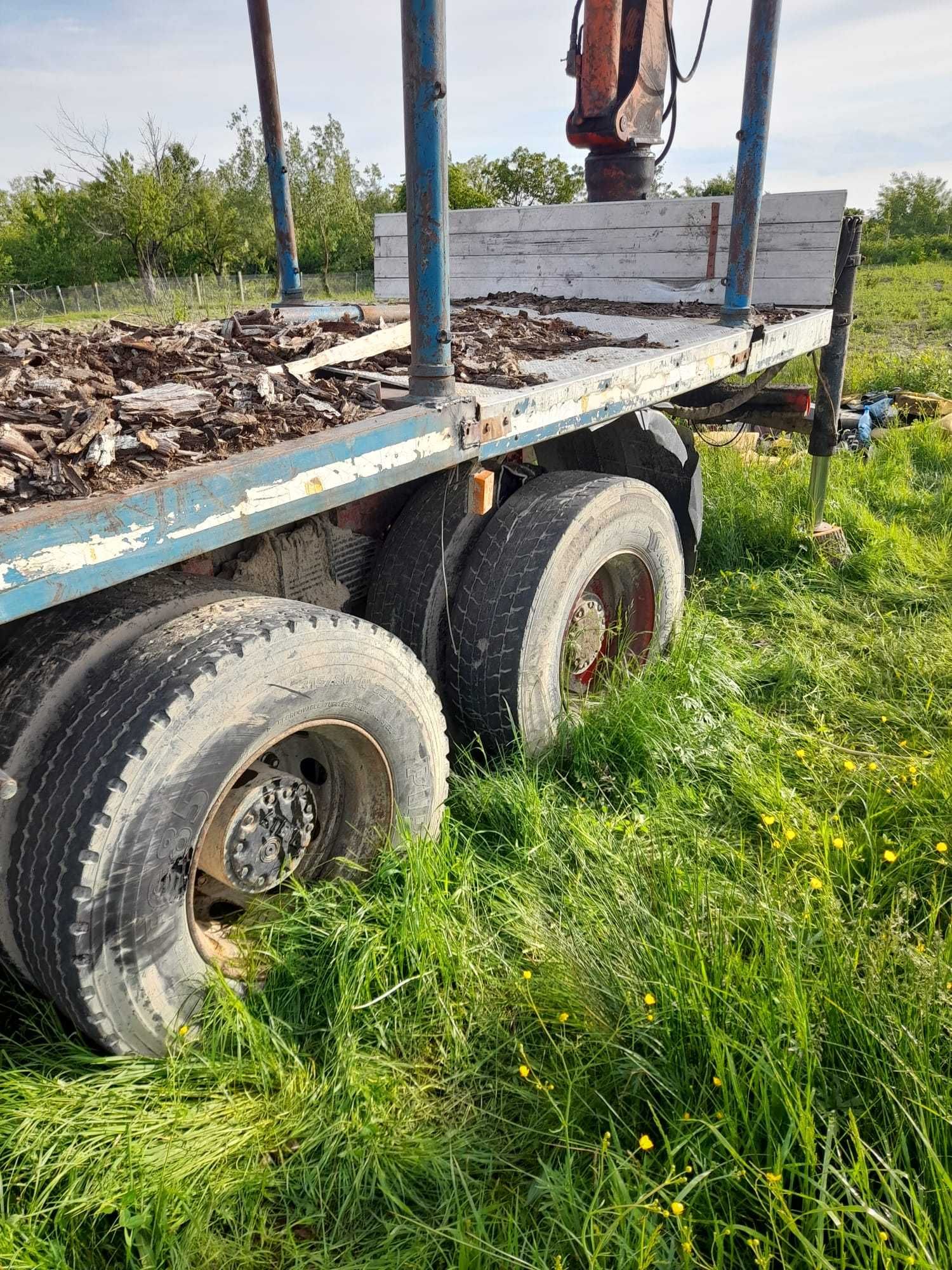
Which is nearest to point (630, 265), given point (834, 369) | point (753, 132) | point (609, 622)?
point (753, 132)

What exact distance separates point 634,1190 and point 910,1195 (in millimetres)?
475

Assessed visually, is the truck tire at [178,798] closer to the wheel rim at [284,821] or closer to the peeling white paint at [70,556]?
the wheel rim at [284,821]

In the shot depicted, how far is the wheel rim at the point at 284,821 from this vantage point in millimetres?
2012

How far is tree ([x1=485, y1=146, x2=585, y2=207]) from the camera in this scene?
46.4m

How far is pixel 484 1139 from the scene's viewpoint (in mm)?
1751

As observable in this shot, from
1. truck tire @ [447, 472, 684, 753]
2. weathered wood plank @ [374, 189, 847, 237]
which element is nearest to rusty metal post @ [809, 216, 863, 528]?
weathered wood plank @ [374, 189, 847, 237]

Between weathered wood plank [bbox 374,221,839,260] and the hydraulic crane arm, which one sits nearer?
weathered wood plank [bbox 374,221,839,260]

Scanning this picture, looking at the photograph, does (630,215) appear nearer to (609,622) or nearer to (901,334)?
(609,622)

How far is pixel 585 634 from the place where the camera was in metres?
3.21

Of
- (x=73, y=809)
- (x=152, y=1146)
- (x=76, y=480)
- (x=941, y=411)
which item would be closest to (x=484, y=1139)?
(x=152, y=1146)

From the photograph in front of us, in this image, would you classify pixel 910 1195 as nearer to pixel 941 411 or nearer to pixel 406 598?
pixel 406 598

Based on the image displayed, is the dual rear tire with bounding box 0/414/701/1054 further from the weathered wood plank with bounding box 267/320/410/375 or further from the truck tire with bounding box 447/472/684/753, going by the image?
the weathered wood plank with bounding box 267/320/410/375

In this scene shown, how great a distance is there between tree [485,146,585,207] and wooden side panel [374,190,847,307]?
45907 millimetres

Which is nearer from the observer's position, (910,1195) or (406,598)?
(910,1195)
